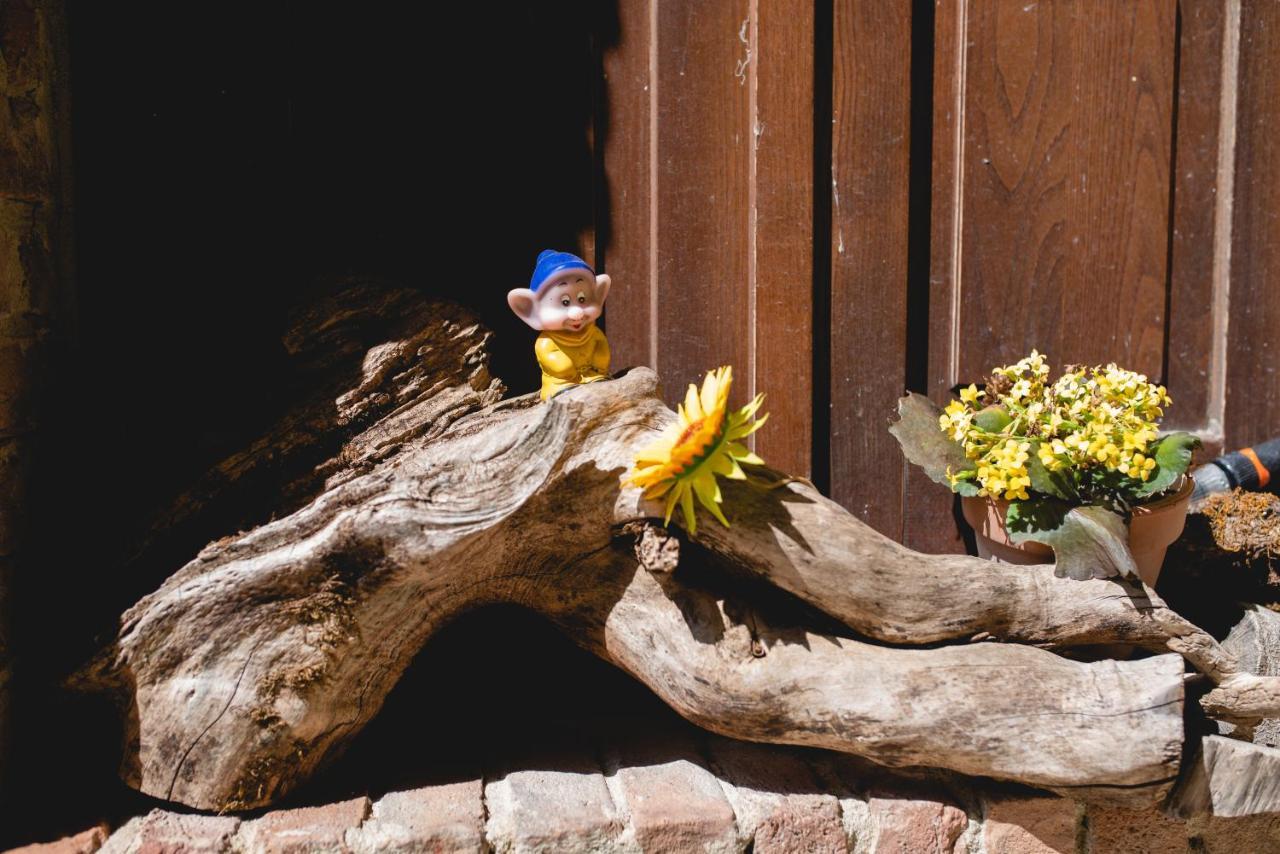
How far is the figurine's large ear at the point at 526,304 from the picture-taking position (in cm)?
211

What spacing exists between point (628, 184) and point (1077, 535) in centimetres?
130

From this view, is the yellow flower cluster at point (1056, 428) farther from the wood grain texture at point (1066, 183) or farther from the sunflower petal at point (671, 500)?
the sunflower petal at point (671, 500)

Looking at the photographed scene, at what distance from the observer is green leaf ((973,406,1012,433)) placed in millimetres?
2320

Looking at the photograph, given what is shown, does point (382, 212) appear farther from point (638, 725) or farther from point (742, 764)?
point (742, 764)

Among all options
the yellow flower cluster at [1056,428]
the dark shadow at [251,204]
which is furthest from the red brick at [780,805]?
the dark shadow at [251,204]

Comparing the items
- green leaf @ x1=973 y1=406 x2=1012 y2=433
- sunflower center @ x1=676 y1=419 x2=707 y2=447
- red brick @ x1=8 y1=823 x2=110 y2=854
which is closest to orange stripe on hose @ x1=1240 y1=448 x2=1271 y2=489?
green leaf @ x1=973 y1=406 x2=1012 y2=433

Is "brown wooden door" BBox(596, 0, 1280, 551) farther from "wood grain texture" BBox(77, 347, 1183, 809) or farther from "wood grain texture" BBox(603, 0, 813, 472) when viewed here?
"wood grain texture" BBox(77, 347, 1183, 809)

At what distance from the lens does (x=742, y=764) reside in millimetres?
2178

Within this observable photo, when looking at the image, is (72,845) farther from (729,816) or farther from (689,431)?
(689,431)

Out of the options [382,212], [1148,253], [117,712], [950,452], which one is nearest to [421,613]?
[117,712]

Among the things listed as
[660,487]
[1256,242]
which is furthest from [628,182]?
[1256,242]

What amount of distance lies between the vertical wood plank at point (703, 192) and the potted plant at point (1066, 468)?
51cm

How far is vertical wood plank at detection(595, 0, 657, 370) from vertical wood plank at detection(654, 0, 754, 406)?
0.10 feet

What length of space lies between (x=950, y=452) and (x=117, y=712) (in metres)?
1.78
